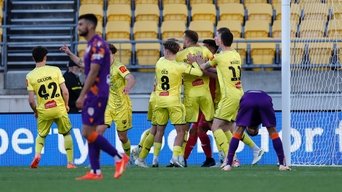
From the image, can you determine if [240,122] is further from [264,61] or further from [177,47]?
[264,61]

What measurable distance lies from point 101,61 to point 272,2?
12273 millimetres

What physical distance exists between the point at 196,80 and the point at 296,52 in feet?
6.00

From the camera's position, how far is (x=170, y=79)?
16609 mm

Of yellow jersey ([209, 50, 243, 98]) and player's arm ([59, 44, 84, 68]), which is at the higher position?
player's arm ([59, 44, 84, 68])

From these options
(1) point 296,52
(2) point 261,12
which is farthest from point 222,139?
(2) point 261,12

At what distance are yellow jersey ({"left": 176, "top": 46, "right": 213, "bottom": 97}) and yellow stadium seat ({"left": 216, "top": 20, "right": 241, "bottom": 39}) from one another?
5.49 metres

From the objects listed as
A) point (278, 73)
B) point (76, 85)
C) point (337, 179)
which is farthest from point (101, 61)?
point (278, 73)

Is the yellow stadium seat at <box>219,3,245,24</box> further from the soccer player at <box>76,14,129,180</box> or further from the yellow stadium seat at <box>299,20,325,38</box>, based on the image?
the soccer player at <box>76,14,129,180</box>

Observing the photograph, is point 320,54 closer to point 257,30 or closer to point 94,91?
point 257,30

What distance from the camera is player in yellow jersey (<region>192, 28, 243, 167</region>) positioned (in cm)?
1571

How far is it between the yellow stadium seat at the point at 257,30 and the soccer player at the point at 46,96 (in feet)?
21.8

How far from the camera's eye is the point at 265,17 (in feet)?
75.5

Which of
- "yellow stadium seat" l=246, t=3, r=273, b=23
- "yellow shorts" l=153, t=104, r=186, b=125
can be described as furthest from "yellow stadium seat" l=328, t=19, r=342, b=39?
"yellow shorts" l=153, t=104, r=186, b=125

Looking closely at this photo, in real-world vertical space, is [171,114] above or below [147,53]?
below
